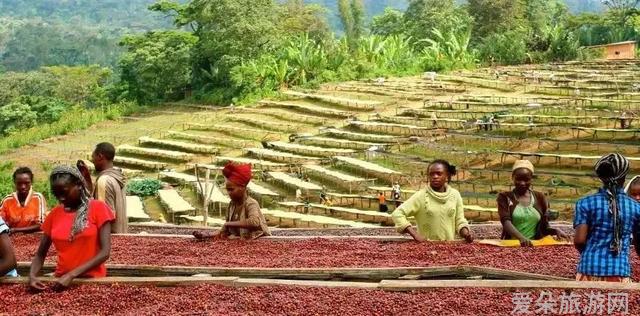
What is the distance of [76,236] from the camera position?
4785mm

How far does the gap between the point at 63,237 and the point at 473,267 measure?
2365mm

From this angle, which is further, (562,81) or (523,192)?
(562,81)

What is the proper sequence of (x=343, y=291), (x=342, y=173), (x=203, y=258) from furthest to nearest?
(x=342, y=173)
(x=203, y=258)
(x=343, y=291)

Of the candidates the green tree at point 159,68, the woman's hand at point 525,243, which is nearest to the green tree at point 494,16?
the green tree at point 159,68

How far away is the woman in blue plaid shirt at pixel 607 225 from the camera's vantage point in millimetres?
4266

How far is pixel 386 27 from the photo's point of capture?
196 ft

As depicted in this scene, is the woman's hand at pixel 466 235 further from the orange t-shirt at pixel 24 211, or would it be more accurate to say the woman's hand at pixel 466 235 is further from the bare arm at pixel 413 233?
the orange t-shirt at pixel 24 211

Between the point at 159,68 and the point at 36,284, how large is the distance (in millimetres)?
32036

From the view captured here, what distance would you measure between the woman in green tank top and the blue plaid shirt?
1.58 m

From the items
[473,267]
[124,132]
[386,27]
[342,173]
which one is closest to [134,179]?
[342,173]

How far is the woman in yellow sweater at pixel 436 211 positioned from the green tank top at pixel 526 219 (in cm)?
36

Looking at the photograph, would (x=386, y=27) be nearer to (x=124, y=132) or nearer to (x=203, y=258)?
(x=124, y=132)

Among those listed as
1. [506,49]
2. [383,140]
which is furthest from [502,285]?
[506,49]

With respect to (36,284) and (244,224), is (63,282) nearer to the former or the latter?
(36,284)
